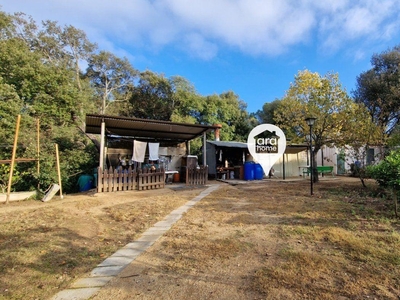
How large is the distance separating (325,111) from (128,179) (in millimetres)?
9113

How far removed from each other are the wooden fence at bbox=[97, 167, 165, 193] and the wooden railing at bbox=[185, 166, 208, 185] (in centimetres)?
139

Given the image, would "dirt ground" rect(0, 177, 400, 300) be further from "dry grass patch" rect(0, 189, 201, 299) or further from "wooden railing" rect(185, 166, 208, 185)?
"wooden railing" rect(185, 166, 208, 185)

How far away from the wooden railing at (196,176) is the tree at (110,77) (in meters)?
15.7

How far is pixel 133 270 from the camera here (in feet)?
8.07

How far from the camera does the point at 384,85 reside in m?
16.2

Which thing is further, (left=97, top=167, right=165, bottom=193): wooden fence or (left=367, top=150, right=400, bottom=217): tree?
(left=97, top=167, right=165, bottom=193): wooden fence

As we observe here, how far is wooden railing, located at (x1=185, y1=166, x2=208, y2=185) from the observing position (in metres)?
10.2

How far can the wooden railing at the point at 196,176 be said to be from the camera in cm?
1016

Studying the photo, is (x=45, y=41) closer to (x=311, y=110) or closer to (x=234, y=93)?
(x=234, y=93)

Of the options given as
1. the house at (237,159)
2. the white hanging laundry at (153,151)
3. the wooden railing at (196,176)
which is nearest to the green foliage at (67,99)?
the house at (237,159)

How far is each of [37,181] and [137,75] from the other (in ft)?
60.2

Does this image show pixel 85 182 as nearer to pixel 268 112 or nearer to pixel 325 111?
pixel 325 111

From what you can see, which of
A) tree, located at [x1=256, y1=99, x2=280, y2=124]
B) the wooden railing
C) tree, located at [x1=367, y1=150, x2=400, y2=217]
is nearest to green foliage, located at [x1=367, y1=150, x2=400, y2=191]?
tree, located at [x1=367, y1=150, x2=400, y2=217]

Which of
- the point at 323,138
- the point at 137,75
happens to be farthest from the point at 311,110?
the point at 137,75
